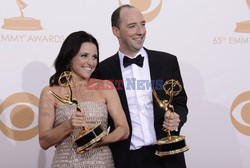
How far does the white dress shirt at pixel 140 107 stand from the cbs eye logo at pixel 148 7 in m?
0.60

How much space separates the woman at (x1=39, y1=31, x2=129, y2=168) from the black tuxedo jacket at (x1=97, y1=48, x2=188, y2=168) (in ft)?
0.40

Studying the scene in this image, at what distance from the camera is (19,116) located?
2.56 meters

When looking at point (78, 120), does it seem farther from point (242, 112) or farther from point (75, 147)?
point (242, 112)

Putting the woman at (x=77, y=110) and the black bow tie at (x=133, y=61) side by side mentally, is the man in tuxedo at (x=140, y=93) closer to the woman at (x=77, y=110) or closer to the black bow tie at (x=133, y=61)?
the black bow tie at (x=133, y=61)

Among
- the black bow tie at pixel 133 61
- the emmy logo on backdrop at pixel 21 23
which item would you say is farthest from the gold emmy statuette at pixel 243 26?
the emmy logo on backdrop at pixel 21 23

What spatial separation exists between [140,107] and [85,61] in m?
0.38

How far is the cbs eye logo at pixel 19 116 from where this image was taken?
2545 mm

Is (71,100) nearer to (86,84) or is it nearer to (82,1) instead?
(86,84)

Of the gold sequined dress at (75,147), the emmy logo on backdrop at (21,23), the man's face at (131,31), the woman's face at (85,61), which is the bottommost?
the gold sequined dress at (75,147)

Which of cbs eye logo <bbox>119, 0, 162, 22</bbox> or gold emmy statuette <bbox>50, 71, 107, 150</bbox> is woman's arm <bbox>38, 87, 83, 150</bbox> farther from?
cbs eye logo <bbox>119, 0, 162, 22</bbox>

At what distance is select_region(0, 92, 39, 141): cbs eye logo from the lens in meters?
2.54

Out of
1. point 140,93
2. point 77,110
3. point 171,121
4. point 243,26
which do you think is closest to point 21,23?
point 140,93

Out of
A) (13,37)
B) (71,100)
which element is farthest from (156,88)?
(13,37)

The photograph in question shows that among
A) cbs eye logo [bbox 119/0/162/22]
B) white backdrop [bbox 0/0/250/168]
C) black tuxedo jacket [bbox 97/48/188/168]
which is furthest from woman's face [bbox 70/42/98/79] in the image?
cbs eye logo [bbox 119/0/162/22]
